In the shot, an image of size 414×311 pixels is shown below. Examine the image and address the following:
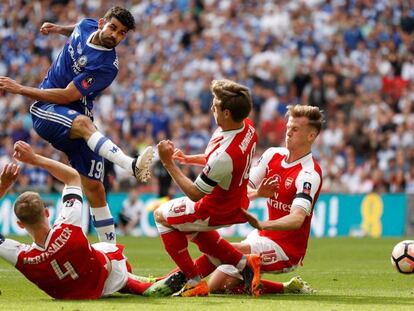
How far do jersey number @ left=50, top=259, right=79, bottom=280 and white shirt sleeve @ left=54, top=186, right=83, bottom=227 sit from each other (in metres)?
0.31

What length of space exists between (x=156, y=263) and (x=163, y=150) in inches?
200

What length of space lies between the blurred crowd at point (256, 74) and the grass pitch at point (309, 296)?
21.4 ft

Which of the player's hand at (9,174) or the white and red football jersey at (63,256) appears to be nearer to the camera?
the white and red football jersey at (63,256)

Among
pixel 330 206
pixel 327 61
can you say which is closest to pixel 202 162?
pixel 330 206

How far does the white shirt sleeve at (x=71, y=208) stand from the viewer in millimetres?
8445

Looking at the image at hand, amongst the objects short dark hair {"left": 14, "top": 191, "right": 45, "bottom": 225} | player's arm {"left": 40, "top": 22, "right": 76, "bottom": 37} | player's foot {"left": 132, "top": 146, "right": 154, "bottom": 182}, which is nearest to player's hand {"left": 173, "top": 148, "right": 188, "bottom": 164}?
player's foot {"left": 132, "top": 146, "right": 154, "bottom": 182}

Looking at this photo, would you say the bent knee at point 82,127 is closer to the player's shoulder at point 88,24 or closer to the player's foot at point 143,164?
the player's foot at point 143,164

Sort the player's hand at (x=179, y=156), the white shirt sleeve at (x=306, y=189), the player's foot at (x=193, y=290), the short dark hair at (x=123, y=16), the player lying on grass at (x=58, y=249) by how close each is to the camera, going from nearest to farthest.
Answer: the player lying on grass at (x=58, y=249)
the player's foot at (x=193, y=290)
the white shirt sleeve at (x=306, y=189)
the player's hand at (x=179, y=156)
the short dark hair at (x=123, y=16)

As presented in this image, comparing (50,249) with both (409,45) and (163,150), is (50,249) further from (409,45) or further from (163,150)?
(409,45)

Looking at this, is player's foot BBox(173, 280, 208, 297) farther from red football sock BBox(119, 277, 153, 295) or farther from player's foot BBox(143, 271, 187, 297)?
red football sock BBox(119, 277, 153, 295)

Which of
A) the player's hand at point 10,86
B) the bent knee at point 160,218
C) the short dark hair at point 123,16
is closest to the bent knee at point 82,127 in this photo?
the player's hand at point 10,86

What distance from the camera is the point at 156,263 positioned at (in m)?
13.6

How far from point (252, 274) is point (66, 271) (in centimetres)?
181

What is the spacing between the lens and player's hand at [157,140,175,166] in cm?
868
